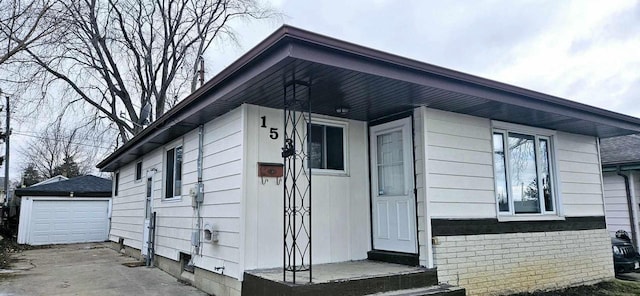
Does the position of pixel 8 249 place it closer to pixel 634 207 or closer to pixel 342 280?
pixel 342 280

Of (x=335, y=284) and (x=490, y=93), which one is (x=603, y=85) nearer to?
(x=490, y=93)

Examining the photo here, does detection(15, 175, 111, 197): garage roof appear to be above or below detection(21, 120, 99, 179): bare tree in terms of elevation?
below

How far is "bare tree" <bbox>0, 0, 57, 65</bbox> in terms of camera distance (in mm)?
9172

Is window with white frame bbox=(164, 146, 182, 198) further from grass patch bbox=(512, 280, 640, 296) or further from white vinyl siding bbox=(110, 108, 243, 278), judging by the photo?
grass patch bbox=(512, 280, 640, 296)

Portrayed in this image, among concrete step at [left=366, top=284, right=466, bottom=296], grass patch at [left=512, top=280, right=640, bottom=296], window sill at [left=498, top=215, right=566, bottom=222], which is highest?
window sill at [left=498, top=215, right=566, bottom=222]

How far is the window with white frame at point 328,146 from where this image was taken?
5785 millimetres

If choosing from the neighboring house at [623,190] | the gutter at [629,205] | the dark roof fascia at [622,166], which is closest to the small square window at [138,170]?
the neighboring house at [623,190]

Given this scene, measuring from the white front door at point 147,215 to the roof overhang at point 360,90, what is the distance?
8.36 ft

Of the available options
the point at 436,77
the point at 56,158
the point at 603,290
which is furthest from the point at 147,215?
the point at 56,158

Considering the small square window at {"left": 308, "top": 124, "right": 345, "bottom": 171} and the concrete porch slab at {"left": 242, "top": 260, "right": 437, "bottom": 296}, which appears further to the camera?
the small square window at {"left": 308, "top": 124, "right": 345, "bottom": 171}

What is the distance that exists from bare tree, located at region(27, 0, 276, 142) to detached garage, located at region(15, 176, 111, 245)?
3.75 metres

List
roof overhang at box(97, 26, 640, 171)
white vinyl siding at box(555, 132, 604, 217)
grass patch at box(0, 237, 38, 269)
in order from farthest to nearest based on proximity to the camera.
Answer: grass patch at box(0, 237, 38, 269) < white vinyl siding at box(555, 132, 604, 217) < roof overhang at box(97, 26, 640, 171)

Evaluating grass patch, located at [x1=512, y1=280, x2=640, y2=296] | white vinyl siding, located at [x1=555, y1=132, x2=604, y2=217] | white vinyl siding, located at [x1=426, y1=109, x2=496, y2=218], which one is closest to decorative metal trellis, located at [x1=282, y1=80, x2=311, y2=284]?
white vinyl siding, located at [x1=426, y1=109, x2=496, y2=218]

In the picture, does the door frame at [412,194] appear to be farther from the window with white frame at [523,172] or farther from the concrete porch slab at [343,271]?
the window with white frame at [523,172]
